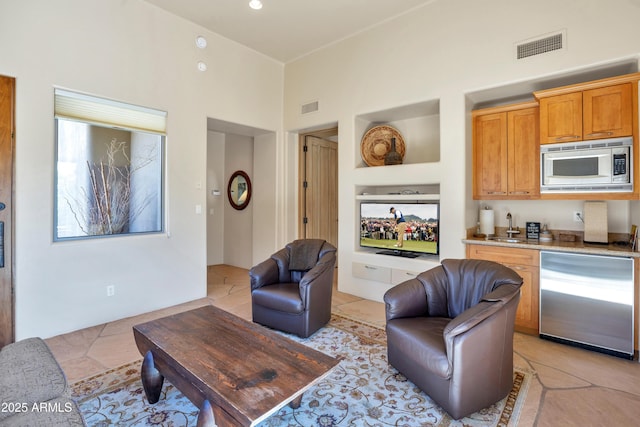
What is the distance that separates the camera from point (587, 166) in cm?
296

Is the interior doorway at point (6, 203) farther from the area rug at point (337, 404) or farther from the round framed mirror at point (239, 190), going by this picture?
the round framed mirror at point (239, 190)

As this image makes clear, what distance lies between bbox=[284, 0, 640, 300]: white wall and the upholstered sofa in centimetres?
338

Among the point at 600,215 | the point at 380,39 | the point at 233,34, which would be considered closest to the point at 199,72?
the point at 233,34

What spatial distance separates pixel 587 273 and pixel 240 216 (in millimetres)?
5185

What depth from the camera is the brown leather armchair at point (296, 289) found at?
3.00 meters

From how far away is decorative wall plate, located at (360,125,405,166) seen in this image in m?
4.46

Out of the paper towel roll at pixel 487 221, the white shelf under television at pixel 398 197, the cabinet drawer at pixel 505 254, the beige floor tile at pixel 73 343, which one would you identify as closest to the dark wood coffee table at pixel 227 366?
the beige floor tile at pixel 73 343

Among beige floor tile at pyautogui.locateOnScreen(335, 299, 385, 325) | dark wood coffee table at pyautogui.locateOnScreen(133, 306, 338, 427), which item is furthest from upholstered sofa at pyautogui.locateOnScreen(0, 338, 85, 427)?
beige floor tile at pyautogui.locateOnScreen(335, 299, 385, 325)

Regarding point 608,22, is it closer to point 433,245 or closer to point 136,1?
point 433,245

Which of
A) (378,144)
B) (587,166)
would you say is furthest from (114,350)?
(587,166)

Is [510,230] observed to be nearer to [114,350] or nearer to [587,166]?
[587,166]

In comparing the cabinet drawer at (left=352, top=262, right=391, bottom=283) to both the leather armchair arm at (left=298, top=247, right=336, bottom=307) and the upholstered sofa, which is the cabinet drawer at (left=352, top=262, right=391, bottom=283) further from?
the upholstered sofa

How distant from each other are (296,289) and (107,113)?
9.32 feet

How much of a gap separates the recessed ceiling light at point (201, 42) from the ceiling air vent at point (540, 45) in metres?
3.74
